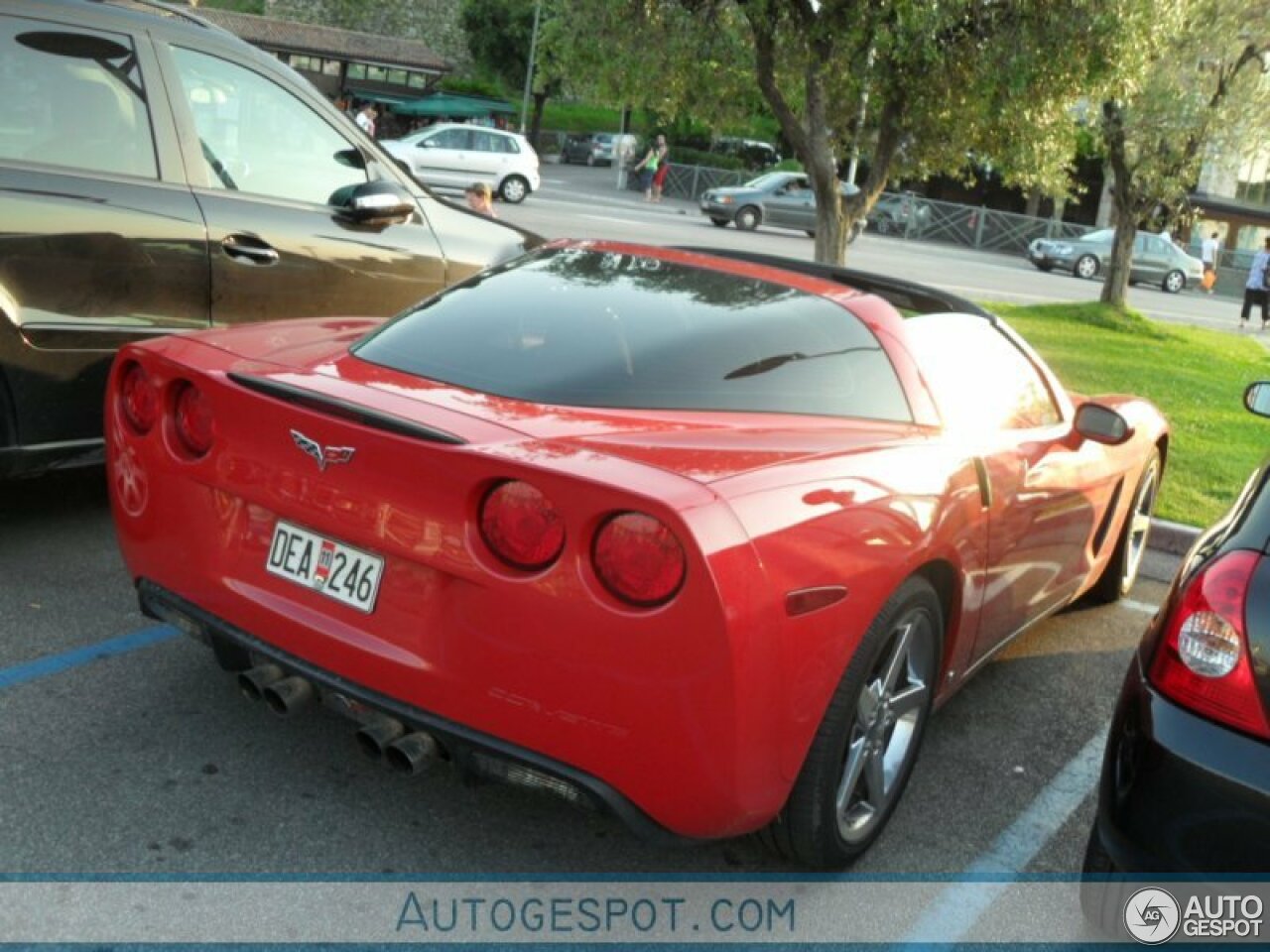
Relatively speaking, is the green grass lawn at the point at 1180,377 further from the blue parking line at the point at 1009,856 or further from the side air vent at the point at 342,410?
the side air vent at the point at 342,410

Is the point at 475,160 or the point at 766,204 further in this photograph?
the point at 766,204

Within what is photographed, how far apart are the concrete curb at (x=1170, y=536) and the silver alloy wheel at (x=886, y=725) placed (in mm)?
3690

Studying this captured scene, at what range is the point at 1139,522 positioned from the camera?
5.77 metres

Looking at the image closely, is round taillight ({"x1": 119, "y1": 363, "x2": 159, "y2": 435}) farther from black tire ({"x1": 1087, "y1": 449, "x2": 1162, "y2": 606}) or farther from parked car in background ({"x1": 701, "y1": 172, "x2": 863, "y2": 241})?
parked car in background ({"x1": 701, "y1": 172, "x2": 863, "y2": 241})

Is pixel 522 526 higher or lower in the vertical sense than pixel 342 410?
lower

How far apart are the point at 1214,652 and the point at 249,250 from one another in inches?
147

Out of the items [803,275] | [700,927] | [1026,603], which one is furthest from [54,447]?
[1026,603]

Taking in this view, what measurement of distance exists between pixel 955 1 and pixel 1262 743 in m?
8.07

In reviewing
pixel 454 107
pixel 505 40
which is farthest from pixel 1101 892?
pixel 505 40

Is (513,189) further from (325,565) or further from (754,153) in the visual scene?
(325,565)

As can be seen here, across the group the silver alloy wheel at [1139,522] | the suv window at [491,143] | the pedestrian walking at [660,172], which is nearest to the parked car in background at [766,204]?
the pedestrian walking at [660,172]

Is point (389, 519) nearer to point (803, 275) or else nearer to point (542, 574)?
point (542, 574)

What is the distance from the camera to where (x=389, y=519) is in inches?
113

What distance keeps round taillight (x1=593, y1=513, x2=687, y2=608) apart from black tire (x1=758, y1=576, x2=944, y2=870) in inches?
24.2
